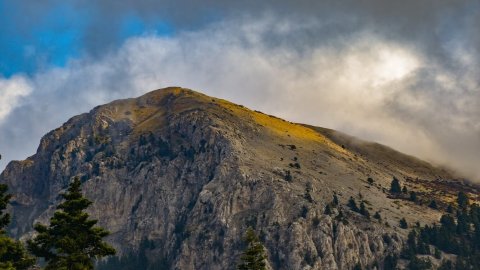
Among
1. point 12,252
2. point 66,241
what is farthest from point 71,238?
point 12,252

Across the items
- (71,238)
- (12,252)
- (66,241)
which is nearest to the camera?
(66,241)

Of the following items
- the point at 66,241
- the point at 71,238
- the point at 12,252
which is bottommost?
the point at 12,252

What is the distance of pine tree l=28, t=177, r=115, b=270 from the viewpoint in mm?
63312

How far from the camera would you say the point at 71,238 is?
210 feet

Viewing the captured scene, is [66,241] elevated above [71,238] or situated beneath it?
situated beneath

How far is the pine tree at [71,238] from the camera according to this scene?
63312 millimetres

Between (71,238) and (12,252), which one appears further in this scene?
(12,252)

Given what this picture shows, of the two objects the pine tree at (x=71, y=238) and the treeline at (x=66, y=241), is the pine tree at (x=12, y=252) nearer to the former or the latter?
the treeline at (x=66, y=241)

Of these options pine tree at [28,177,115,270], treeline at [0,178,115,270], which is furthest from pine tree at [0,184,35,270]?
pine tree at [28,177,115,270]

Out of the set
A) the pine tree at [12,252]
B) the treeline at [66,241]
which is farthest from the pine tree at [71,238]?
the pine tree at [12,252]

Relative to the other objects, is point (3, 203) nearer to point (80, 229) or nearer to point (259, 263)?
point (80, 229)

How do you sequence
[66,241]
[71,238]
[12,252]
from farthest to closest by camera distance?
1. [12,252]
2. [71,238]
3. [66,241]

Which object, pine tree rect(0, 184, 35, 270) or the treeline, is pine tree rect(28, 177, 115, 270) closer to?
the treeline

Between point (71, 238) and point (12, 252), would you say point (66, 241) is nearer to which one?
point (71, 238)
